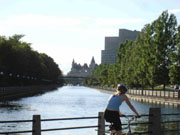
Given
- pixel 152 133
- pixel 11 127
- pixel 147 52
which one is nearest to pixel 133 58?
pixel 147 52

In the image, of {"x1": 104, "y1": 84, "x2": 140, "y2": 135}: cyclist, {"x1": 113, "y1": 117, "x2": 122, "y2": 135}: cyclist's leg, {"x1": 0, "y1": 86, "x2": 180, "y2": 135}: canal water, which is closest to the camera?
{"x1": 104, "y1": 84, "x2": 140, "y2": 135}: cyclist

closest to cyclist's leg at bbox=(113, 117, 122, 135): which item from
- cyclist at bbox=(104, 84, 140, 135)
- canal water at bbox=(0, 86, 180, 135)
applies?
cyclist at bbox=(104, 84, 140, 135)

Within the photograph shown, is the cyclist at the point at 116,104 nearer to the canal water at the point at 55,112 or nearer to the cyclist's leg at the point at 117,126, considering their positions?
the cyclist's leg at the point at 117,126

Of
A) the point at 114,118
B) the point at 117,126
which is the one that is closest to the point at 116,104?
the point at 114,118

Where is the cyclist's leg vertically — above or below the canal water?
above

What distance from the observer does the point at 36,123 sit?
1213cm

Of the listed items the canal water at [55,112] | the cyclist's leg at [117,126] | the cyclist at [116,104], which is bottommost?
the canal water at [55,112]

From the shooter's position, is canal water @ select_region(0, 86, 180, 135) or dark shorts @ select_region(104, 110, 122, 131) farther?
canal water @ select_region(0, 86, 180, 135)

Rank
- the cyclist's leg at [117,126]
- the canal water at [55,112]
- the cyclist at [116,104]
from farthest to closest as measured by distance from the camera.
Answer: the canal water at [55,112]
the cyclist's leg at [117,126]
the cyclist at [116,104]

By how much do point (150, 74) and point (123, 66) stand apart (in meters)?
41.3

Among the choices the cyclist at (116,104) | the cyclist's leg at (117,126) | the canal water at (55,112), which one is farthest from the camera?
the canal water at (55,112)

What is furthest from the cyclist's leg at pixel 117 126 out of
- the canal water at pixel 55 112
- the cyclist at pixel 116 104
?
the canal water at pixel 55 112

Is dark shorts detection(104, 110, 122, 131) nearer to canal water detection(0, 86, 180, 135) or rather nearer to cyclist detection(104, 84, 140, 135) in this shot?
cyclist detection(104, 84, 140, 135)

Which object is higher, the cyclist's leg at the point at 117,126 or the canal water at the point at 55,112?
the cyclist's leg at the point at 117,126
